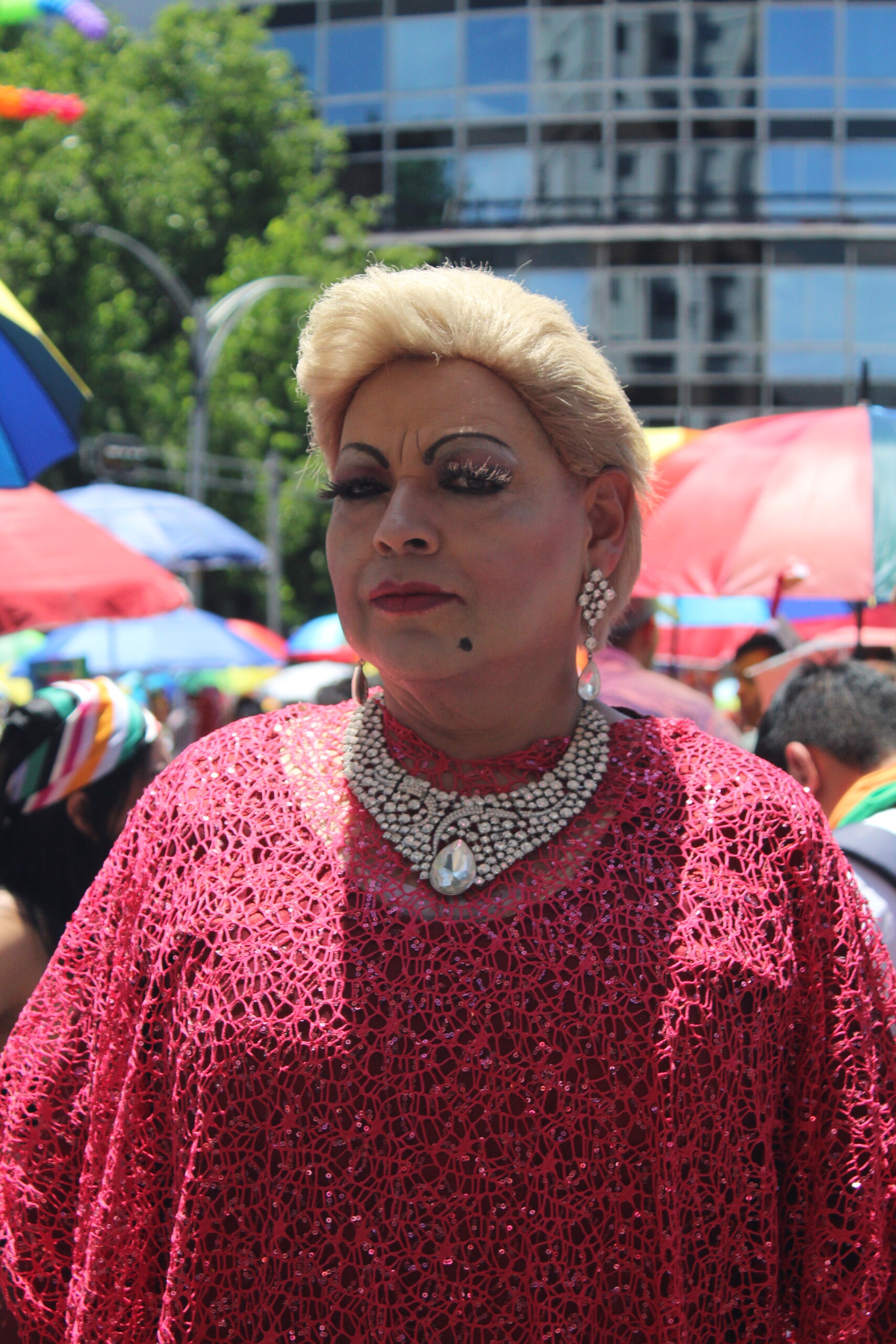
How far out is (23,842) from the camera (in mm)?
2791

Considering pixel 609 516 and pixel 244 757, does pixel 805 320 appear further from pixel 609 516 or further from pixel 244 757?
pixel 244 757

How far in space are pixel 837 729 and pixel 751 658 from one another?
7.94 ft

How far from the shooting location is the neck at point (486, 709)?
1569 millimetres

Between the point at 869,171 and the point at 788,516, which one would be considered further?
the point at 869,171

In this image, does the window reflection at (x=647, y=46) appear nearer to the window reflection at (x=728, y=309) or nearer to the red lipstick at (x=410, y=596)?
the window reflection at (x=728, y=309)

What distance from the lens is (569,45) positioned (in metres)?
27.2

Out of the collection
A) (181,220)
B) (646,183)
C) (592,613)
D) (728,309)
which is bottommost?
(592,613)

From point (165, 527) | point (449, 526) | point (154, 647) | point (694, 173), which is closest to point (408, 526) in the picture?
point (449, 526)

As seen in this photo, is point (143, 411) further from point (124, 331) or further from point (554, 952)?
point (554, 952)

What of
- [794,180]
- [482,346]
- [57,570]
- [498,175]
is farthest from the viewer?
[498,175]

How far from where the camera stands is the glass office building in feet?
88.1

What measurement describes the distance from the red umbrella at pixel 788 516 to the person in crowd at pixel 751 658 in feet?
4.00

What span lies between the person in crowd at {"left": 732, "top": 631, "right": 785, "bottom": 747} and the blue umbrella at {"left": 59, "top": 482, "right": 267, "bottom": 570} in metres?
3.28

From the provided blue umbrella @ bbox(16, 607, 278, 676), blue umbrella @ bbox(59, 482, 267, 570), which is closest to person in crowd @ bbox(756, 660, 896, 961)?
blue umbrella @ bbox(59, 482, 267, 570)
